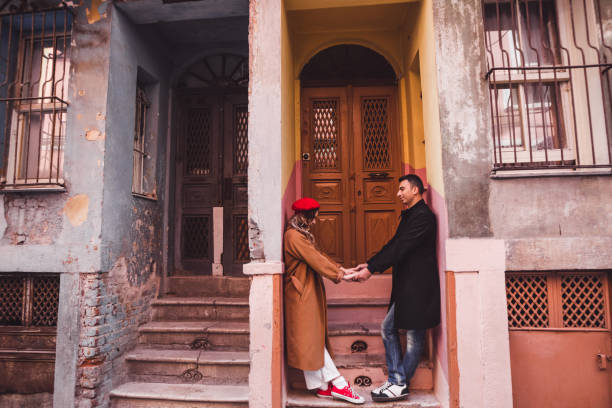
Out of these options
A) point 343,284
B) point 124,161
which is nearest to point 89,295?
point 124,161

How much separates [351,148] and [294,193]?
1.15 metres


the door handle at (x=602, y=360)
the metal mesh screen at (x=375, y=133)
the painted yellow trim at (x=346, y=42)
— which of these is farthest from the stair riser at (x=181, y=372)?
the painted yellow trim at (x=346, y=42)

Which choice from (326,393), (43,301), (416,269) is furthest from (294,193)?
(43,301)

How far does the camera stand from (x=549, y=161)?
4.07 m

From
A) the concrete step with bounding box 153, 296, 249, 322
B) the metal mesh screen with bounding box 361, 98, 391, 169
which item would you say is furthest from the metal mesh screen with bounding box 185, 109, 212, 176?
the metal mesh screen with bounding box 361, 98, 391, 169

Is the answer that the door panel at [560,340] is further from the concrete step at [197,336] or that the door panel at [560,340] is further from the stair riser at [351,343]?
the concrete step at [197,336]

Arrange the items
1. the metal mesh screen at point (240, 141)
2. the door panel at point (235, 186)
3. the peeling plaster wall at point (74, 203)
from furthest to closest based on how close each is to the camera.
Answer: the metal mesh screen at point (240, 141), the door panel at point (235, 186), the peeling plaster wall at point (74, 203)

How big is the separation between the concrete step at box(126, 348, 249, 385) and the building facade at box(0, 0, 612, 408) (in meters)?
0.03

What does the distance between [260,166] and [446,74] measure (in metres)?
2.15

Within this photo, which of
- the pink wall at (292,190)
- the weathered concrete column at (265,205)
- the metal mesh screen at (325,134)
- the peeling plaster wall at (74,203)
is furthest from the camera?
the metal mesh screen at (325,134)

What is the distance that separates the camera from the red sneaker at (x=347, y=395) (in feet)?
12.3

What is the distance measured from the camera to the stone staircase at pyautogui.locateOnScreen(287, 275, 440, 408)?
3885 millimetres

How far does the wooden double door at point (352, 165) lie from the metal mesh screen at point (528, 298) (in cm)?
183

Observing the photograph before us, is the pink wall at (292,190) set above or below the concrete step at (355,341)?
above
